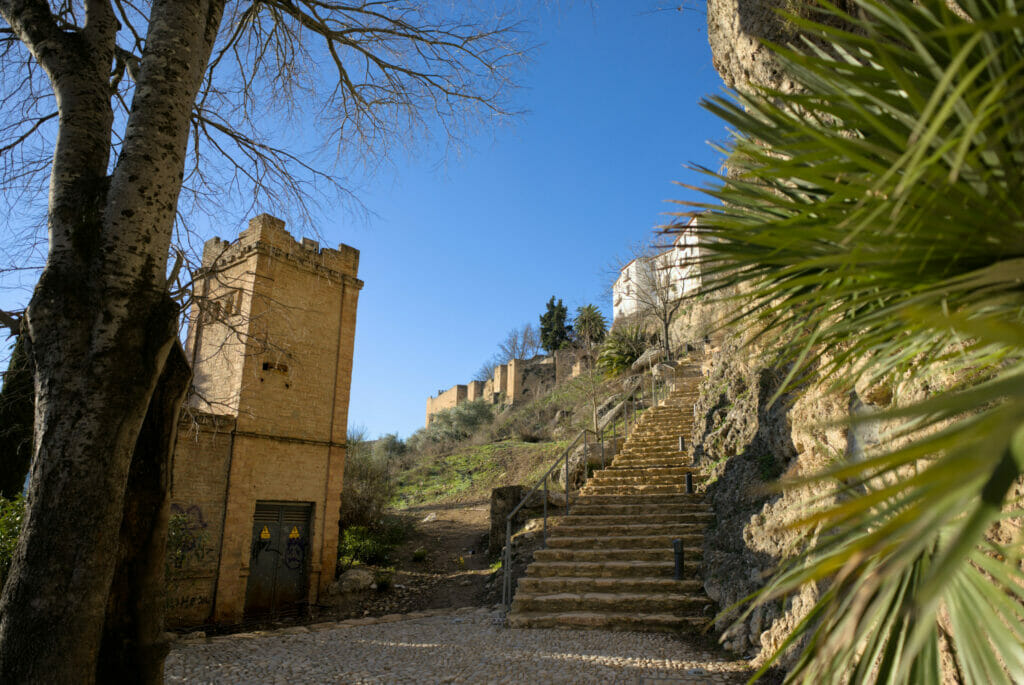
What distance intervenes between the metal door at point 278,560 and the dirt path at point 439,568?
106 cm

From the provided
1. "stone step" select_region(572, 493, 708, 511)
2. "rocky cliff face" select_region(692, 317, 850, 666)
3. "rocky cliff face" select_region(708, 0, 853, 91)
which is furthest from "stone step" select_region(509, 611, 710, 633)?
"rocky cliff face" select_region(708, 0, 853, 91)

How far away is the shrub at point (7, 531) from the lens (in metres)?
6.63

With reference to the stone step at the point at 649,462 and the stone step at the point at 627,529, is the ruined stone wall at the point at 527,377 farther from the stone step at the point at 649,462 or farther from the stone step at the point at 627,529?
the stone step at the point at 627,529

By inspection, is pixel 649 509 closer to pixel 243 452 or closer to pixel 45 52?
pixel 243 452

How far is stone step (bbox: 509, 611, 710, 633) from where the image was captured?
22.5ft

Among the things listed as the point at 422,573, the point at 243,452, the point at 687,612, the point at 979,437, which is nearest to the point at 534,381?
the point at 422,573

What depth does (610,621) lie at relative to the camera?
7.06 metres

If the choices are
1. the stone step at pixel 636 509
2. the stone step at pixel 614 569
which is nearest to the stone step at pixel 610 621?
the stone step at pixel 614 569

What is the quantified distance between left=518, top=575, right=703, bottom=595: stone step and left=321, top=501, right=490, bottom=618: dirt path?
2513 millimetres

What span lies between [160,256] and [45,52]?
5.14 feet

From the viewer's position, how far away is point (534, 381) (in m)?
39.6

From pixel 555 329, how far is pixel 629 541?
34420 mm

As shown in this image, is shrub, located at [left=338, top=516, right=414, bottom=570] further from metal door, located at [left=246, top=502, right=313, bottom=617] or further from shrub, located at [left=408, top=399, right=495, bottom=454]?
shrub, located at [left=408, top=399, right=495, bottom=454]

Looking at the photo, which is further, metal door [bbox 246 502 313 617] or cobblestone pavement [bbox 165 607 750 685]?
metal door [bbox 246 502 313 617]
